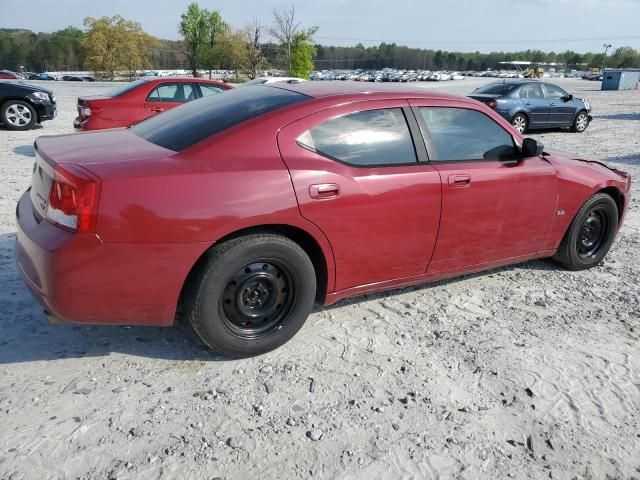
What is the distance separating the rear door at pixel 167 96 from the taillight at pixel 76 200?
6.80 metres

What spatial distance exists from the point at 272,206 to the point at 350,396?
110 cm

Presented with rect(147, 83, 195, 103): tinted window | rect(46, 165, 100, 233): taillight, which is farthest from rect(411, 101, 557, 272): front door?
rect(147, 83, 195, 103): tinted window

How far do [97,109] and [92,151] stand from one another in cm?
633

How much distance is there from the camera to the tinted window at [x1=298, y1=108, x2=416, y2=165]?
310cm

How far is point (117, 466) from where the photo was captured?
221 centimetres

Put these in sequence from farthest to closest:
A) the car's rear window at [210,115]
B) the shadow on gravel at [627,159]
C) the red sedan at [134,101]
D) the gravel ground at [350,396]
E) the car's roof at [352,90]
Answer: the shadow on gravel at [627,159] → the red sedan at [134,101] → the car's roof at [352,90] → the car's rear window at [210,115] → the gravel ground at [350,396]

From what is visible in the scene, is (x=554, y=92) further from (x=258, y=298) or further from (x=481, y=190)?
(x=258, y=298)

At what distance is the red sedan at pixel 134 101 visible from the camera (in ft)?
28.1

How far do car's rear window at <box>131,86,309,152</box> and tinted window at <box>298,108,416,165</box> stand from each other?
0.29m

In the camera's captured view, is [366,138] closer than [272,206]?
No

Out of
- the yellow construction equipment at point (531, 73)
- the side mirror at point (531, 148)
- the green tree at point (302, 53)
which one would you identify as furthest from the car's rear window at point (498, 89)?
the yellow construction equipment at point (531, 73)

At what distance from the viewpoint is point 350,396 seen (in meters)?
2.75

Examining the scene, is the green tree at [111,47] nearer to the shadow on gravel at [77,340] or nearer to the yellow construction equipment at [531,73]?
the yellow construction equipment at [531,73]

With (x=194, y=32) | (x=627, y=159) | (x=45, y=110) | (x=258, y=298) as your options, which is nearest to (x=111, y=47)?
(x=194, y=32)
